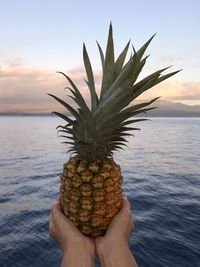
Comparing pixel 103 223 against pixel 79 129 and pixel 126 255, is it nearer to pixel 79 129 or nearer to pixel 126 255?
pixel 126 255

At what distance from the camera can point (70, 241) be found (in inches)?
178

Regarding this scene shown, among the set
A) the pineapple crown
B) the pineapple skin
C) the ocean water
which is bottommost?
the ocean water

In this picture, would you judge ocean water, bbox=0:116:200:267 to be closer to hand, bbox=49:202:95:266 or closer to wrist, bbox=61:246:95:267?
hand, bbox=49:202:95:266

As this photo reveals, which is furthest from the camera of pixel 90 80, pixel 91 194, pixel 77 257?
pixel 90 80

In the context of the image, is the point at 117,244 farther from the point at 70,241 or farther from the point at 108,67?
the point at 108,67

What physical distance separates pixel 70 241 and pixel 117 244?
714 millimetres

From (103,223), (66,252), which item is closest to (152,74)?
(103,223)

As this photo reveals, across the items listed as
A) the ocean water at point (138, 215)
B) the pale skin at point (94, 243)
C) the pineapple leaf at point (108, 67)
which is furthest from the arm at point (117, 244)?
the ocean water at point (138, 215)

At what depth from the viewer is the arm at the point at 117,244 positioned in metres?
4.28

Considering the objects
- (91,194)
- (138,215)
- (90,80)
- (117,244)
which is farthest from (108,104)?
(138,215)

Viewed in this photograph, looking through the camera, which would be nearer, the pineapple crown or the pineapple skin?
the pineapple crown

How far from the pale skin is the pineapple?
0.15m

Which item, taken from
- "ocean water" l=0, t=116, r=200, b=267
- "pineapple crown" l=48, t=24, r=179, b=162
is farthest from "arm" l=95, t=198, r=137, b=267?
"ocean water" l=0, t=116, r=200, b=267

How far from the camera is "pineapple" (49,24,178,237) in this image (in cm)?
458
